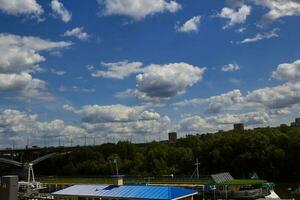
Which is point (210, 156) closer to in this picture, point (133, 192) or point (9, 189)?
point (133, 192)

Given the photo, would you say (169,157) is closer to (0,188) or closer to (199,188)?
(199,188)

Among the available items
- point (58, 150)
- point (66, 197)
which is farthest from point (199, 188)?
point (58, 150)

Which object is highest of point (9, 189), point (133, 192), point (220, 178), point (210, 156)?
point (210, 156)

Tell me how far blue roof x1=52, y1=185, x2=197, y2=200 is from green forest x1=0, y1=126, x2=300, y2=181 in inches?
2138

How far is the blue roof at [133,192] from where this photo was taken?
137 feet

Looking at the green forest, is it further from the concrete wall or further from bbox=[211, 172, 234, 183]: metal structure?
the concrete wall

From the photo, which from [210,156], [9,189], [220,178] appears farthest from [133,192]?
[210,156]

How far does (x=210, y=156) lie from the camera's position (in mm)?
107812

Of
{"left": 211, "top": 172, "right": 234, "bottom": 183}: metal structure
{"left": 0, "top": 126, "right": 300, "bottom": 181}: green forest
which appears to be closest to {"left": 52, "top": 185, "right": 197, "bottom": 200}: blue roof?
{"left": 211, "top": 172, "right": 234, "bottom": 183}: metal structure

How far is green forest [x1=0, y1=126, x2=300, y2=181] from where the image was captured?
95.4 m

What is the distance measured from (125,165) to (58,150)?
47.2 m

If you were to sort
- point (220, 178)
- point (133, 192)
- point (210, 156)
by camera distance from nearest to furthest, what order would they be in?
point (133, 192)
point (220, 178)
point (210, 156)

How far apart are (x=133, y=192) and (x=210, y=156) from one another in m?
65.5

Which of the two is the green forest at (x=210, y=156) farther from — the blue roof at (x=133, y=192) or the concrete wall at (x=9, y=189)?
the concrete wall at (x=9, y=189)
